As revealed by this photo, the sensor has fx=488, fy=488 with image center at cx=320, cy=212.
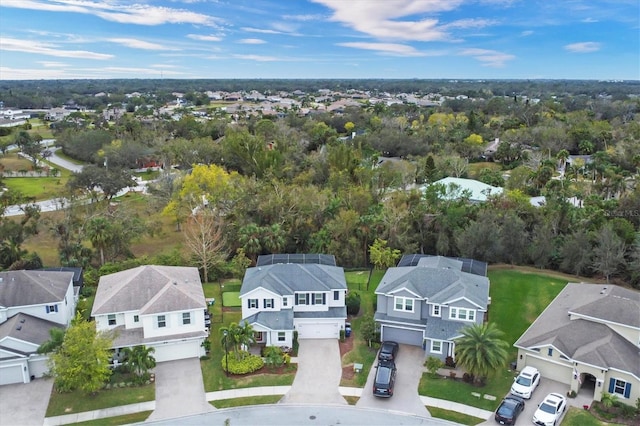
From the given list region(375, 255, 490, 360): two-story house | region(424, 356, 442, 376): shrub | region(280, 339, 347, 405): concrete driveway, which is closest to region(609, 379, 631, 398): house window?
region(375, 255, 490, 360): two-story house

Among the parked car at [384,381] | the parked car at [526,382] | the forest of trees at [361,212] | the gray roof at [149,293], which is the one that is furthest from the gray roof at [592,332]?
the gray roof at [149,293]

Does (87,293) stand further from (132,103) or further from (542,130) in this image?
(132,103)

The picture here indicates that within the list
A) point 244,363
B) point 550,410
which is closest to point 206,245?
point 244,363

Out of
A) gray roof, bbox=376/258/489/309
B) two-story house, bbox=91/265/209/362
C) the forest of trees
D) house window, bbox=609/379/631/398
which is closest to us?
house window, bbox=609/379/631/398

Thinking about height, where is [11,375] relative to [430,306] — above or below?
below

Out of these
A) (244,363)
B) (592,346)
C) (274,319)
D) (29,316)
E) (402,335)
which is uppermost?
(592,346)

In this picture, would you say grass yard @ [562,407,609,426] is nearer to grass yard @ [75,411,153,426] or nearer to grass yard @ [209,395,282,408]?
grass yard @ [209,395,282,408]

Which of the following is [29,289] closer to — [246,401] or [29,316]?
[29,316]
